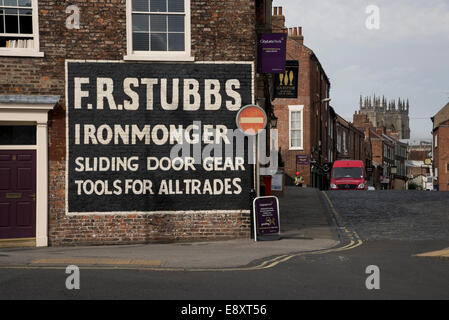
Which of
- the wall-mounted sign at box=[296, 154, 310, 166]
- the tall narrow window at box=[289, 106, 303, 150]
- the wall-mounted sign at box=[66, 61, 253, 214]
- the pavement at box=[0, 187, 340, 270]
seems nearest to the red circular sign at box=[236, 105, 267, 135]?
the wall-mounted sign at box=[66, 61, 253, 214]

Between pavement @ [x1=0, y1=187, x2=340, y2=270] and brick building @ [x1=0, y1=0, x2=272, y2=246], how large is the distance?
73cm

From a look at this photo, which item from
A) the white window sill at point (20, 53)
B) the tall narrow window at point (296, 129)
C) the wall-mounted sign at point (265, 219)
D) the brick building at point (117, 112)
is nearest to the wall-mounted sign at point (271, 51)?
the brick building at point (117, 112)

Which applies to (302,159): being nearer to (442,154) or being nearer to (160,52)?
(442,154)

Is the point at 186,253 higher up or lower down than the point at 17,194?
lower down

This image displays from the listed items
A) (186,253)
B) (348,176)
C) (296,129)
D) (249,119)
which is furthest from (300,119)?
(186,253)

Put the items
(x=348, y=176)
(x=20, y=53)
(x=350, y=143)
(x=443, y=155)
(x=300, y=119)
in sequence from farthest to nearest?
1. (x=350, y=143)
2. (x=443, y=155)
3. (x=300, y=119)
4. (x=348, y=176)
5. (x=20, y=53)

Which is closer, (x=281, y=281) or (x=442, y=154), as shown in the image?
(x=281, y=281)

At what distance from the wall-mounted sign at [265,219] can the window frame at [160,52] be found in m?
3.94

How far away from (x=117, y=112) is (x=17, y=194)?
3072 millimetres

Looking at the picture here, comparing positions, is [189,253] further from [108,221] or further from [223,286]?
[223,286]

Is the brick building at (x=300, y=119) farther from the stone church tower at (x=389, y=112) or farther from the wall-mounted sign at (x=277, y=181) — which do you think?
the stone church tower at (x=389, y=112)

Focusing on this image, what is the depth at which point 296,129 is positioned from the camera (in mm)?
42406

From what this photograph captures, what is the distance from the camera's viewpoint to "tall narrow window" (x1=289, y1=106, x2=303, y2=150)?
139ft

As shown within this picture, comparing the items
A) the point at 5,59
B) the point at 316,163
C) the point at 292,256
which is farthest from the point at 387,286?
the point at 316,163
